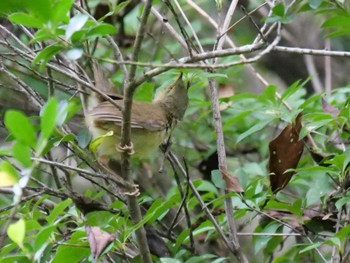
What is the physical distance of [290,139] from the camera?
2.49 metres

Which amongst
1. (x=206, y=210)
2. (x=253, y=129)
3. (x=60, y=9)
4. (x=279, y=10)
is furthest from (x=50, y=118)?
(x=253, y=129)

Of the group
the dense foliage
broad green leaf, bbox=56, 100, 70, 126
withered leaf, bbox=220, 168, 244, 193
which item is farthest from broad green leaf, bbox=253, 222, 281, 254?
broad green leaf, bbox=56, 100, 70, 126

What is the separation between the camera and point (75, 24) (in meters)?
1.69

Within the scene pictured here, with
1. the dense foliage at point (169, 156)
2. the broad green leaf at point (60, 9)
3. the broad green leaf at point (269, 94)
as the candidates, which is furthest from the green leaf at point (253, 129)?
the broad green leaf at point (60, 9)

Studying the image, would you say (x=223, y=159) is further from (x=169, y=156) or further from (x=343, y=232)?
(x=343, y=232)

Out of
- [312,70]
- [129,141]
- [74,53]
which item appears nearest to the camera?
[74,53]

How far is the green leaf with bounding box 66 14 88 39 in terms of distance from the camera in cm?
167

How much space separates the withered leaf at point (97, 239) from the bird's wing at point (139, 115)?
0.83m

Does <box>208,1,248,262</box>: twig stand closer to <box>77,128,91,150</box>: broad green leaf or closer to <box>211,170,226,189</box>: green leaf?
<box>211,170,226,189</box>: green leaf

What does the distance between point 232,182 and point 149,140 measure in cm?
56

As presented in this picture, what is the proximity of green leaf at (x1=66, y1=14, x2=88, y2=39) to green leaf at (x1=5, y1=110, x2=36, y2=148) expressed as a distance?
36 centimetres

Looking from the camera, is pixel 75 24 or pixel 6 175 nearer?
pixel 6 175

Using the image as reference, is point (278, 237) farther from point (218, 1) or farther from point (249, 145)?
point (249, 145)

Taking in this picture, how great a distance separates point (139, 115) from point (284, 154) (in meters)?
0.69
